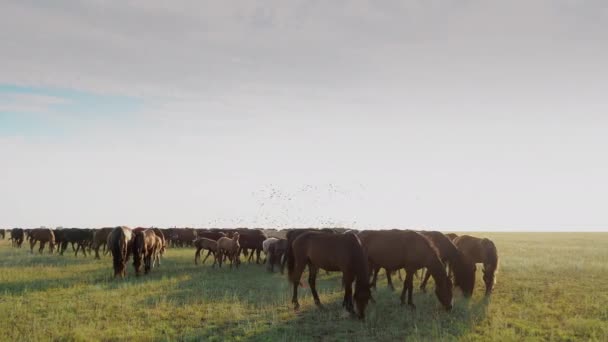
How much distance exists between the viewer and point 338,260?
479 inches

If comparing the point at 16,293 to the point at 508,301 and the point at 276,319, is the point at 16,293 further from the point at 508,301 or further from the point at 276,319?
the point at 508,301

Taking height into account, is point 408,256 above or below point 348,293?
above

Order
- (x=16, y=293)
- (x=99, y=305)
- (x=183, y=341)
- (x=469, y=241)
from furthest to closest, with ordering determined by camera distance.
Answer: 1. (x=469, y=241)
2. (x=16, y=293)
3. (x=99, y=305)
4. (x=183, y=341)

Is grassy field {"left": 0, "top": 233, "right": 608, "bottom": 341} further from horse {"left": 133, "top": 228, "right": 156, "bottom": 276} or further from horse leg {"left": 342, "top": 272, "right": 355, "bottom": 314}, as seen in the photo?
horse {"left": 133, "top": 228, "right": 156, "bottom": 276}

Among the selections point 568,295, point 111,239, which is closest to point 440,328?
point 568,295

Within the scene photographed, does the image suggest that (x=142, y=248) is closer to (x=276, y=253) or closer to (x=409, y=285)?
(x=276, y=253)

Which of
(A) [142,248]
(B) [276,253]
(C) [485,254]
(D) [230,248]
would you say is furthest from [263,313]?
(D) [230,248]

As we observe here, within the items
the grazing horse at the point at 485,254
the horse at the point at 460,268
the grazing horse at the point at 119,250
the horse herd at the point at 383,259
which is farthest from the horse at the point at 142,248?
the grazing horse at the point at 485,254

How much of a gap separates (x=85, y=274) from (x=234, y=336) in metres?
14.0

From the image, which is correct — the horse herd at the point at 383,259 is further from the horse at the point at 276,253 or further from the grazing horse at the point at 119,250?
the grazing horse at the point at 119,250

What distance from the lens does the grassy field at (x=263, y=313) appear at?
1005 cm

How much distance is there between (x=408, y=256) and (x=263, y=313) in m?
4.86

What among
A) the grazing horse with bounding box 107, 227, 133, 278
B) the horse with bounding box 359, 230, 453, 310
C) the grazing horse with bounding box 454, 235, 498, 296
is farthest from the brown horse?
the grazing horse with bounding box 107, 227, 133, 278

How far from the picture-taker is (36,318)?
1133 centimetres
